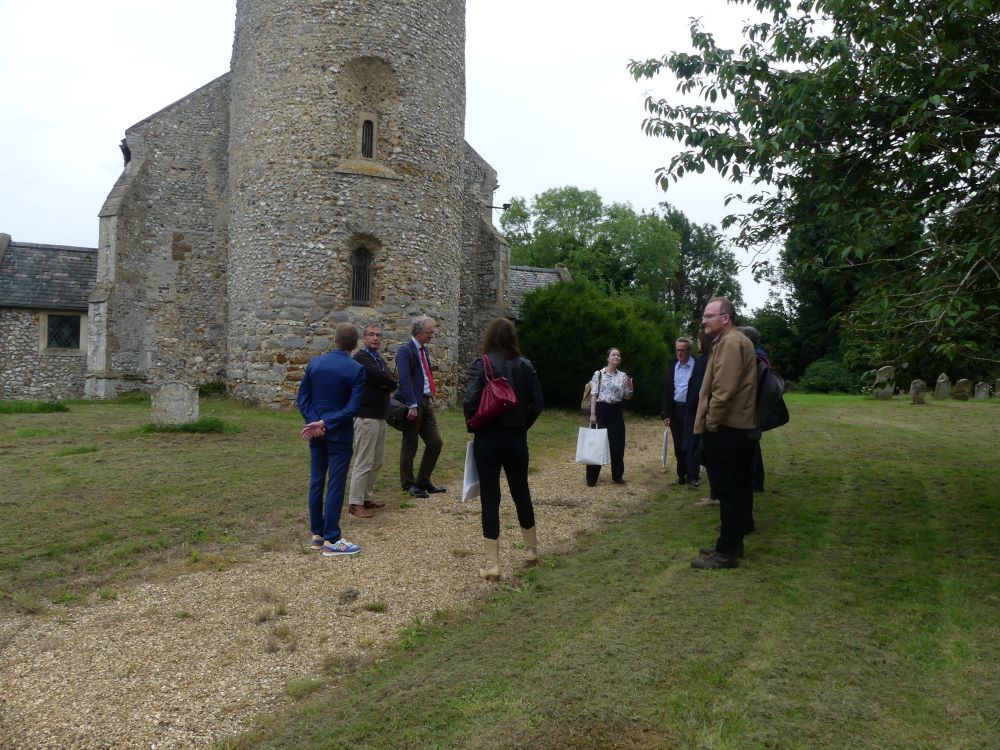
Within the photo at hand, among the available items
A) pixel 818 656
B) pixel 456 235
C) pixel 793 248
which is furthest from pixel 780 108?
pixel 456 235

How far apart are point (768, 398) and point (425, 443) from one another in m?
3.75

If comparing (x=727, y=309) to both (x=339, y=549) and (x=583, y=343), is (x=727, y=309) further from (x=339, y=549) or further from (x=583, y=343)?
(x=583, y=343)

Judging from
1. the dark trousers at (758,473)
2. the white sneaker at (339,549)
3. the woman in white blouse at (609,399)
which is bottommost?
the white sneaker at (339,549)

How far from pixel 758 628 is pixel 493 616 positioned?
62.5 inches

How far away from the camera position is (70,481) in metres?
8.33

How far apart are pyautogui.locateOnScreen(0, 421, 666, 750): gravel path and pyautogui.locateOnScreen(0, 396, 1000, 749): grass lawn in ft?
0.81

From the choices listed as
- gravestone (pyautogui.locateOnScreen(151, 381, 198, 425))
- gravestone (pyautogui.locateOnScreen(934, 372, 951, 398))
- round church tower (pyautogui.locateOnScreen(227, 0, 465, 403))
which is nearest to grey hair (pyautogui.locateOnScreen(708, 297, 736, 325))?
gravestone (pyautogui.locateOnScreen(151, 381, 198, 425))

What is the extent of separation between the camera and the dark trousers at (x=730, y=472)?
5465 millimetres

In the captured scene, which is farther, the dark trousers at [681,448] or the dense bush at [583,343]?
the dense bush at [583,343]

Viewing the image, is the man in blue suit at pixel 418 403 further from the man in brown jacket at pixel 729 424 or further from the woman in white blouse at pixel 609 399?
the man in brown jacket at pixel 729 424

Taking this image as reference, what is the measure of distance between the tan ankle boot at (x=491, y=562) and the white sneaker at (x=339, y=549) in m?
1.21

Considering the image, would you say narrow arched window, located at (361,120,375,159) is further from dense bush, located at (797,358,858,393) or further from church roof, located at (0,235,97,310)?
dense bush, located at (797,358,858,393)

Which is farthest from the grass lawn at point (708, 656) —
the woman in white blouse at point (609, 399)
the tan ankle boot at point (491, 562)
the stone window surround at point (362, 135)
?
the stone window surround at point (362, 135)

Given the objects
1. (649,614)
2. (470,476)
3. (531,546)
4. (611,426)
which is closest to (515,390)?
(470,476)
